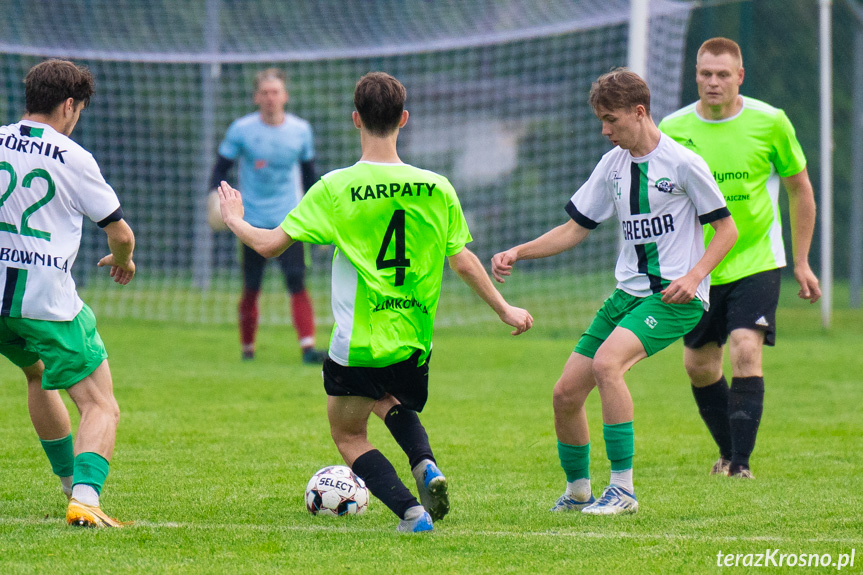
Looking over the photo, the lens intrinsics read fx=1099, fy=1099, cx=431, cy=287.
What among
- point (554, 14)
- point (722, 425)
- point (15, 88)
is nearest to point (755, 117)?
point (722, 425)

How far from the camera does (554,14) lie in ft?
44.6

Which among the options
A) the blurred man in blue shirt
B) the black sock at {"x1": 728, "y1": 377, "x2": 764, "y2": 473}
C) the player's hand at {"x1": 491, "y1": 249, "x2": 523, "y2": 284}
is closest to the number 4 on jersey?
the player's hand at {"x1": 491, "y1": 249, "x2": 523, "y2": 284}

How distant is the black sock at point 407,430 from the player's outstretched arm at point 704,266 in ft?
3.73

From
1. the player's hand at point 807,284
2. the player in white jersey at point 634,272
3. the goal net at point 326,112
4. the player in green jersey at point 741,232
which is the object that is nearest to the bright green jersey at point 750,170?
the player in green jersey at point 741,232

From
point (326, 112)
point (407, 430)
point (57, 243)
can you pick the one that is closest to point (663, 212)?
point (407, 430)

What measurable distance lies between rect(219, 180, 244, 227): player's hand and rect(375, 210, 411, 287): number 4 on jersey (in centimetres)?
56

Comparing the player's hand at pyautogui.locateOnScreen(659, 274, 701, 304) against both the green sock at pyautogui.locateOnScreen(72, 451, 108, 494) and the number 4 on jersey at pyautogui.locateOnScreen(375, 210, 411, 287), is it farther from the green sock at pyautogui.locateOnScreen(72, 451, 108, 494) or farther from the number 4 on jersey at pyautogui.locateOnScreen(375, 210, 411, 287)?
the green sock at pyautogui.locateOnScreen(72, 451, 108, 494)

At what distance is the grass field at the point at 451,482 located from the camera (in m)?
3.71

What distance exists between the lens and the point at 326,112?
54.3 ft

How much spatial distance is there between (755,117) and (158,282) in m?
10.3

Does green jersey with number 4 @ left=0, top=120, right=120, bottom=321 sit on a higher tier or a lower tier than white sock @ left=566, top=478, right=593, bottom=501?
higher

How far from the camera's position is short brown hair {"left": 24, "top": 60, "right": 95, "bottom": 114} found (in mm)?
4105

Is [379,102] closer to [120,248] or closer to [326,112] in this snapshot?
[120,248]

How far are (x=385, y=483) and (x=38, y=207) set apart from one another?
1640mm
